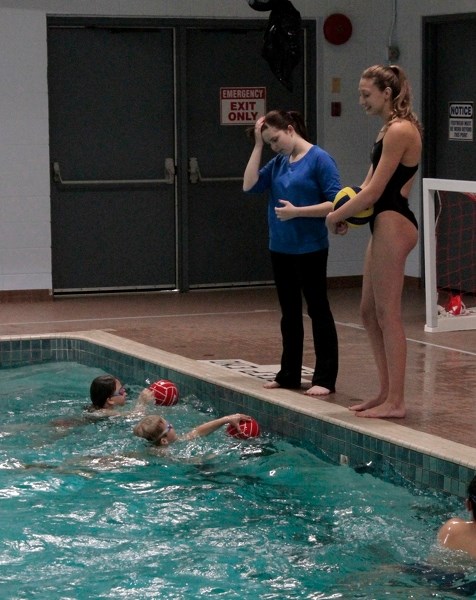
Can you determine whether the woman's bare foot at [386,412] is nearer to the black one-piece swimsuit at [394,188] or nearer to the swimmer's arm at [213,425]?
the swimmer's arm at [213,425]

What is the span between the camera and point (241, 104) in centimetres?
1259

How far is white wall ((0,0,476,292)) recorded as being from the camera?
11.6 metres

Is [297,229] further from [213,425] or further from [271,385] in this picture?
[213,425]

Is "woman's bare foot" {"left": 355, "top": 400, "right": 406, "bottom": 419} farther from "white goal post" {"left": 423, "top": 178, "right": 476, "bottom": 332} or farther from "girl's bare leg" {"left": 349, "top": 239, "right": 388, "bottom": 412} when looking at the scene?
"white goal post" {"left": 423, "top": 178, "right": 476, "bottom": 332}

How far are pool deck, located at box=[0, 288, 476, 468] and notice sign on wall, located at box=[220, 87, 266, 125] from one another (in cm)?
170

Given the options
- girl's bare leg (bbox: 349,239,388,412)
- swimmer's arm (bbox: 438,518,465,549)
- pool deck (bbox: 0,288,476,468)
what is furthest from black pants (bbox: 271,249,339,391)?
swimmer's arm (bbox: 438,518,465,549)

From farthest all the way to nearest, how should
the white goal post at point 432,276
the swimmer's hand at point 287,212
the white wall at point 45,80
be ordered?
the white wall at point 45,80, the white goal post at point 432,276, the swimmer's hand at point 287,212

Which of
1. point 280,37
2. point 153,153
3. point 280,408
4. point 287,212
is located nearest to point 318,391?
point 280,408

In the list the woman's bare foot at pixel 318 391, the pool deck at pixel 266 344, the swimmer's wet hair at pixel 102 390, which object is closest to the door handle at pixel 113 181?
the pool deck at pixel 266 344

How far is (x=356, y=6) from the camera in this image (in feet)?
41.7

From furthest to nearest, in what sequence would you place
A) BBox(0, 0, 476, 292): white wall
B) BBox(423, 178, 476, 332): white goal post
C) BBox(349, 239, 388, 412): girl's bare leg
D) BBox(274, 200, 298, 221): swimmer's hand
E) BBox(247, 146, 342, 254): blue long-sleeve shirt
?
BBox(0, 0, 476, 292): white wall
BBox(423, 178, 476, 332): white goal post
BBox(247, 146, 342, 254): blue long-sleeve shirt
BBox(274, 200, 298, 221): swimmer's hand
BBox(349, 239, 388, 412): girl's bare leg

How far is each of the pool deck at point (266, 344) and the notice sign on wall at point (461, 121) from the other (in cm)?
155

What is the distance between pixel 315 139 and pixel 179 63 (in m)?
1.60

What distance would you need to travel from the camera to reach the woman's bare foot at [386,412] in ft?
21.7
